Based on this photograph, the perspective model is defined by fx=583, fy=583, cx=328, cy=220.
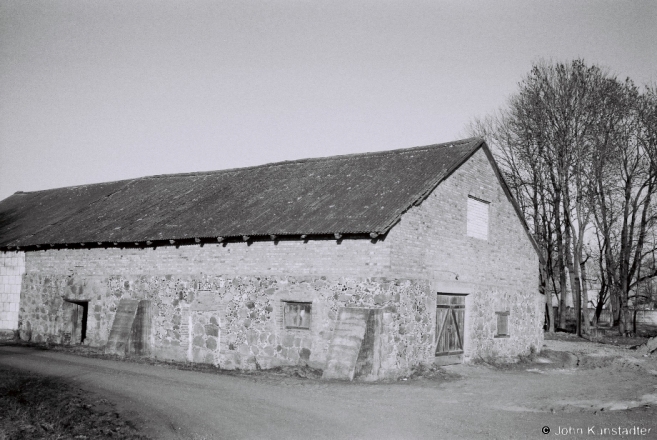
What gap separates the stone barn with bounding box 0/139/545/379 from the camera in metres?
Result: 14.8

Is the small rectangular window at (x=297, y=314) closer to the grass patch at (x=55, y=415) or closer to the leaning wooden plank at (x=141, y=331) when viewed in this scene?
the leaning wooden plank at (x=141, y=331)

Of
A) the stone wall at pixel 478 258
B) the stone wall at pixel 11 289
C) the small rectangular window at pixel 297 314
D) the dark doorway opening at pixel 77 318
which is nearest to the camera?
the small rectangular window at pixel 297 314

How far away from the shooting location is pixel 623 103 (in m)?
29.7

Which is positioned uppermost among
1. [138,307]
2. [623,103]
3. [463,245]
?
[623,103]


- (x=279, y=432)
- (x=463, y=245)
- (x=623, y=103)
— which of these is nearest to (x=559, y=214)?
(x=623, y=103)

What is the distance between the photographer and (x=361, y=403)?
11.1m

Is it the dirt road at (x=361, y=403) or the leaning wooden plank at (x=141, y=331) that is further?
the leaning wooden plank at (x=141, y=331)

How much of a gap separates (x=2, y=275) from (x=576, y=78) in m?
27.8

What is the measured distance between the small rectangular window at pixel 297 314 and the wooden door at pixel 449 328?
12.1 feet

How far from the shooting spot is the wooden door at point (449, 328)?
16375mm

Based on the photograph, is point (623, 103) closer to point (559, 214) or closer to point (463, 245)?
point (559, 214)

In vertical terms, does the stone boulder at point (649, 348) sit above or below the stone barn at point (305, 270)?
below

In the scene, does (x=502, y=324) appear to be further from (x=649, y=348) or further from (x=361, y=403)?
(x=361, y=403)

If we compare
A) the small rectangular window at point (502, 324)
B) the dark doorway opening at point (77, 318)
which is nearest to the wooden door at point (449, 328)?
the small rectangular window at point (502, 324)
